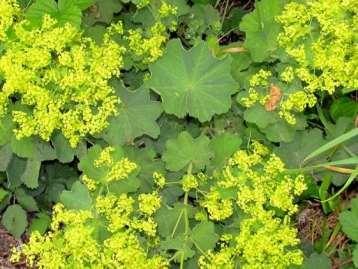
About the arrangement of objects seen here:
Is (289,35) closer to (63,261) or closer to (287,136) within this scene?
(287,136)

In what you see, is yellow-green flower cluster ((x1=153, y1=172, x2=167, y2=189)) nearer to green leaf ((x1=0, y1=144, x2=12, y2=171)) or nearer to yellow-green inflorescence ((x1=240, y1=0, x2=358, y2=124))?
yellow-green inflorescence ((x1=240, y1=0, x2=358, y2=124))

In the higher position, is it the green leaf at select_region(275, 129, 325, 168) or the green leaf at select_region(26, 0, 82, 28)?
the green leaf at select_region(26, 0, 82, 28)

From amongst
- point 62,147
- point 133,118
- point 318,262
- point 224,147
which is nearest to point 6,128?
point 62,147

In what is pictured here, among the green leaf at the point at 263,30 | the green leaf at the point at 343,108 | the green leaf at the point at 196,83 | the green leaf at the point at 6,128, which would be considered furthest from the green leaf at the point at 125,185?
the green leaf at the point at 343,108

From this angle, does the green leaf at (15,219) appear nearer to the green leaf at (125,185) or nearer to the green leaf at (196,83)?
the green leaf at (125,185)

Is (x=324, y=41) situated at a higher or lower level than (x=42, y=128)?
higher

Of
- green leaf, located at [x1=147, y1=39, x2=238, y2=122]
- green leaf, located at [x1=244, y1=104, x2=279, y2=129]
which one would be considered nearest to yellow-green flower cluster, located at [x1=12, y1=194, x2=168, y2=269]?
green leaf, located at [x1=147, y1=39, x2=238, y2=122]

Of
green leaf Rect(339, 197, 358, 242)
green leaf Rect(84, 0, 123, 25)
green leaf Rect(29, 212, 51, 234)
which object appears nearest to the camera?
green leaf Rect(339, 197, 358, 242)

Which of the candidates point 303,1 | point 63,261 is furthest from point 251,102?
point 63,261
